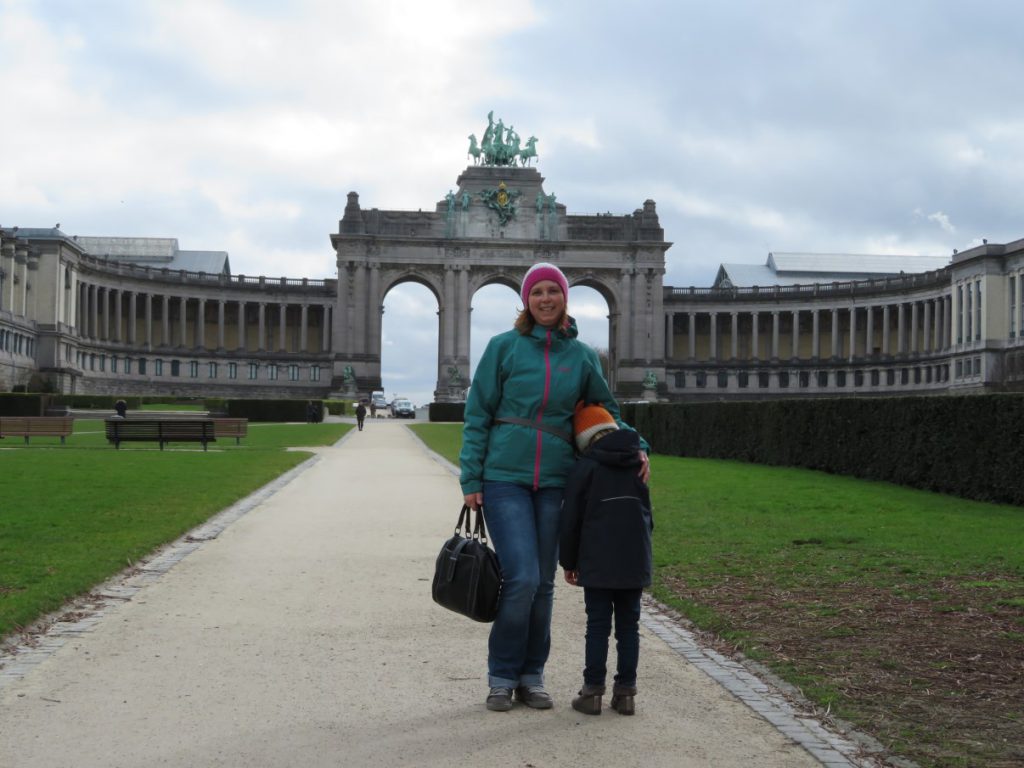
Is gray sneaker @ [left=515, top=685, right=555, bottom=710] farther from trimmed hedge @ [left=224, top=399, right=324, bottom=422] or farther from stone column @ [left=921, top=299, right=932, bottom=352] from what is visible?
stone column @ [left=921, top=299, right=932, bottom=352]

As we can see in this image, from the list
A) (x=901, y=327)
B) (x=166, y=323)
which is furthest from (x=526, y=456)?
(x=166, y=323)

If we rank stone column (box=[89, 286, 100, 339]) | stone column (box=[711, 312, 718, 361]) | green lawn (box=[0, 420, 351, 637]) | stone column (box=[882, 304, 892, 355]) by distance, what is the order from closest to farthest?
1. green lawn (box=[0, 420, 351, 637])
2. stone column (box=[89, 286, 100, 339])
3. stone column (box=[882, 304, 892, 355])
4. stone column (box=[711, 312, 718, 361])

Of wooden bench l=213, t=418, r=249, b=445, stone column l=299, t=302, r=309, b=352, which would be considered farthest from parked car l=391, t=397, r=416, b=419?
wooden bench l=213, t=418, r=249, b=445

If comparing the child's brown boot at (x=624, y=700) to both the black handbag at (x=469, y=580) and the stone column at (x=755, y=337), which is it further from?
the stone column at (x=755, y=337)

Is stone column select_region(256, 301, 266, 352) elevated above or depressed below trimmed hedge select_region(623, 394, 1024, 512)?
above

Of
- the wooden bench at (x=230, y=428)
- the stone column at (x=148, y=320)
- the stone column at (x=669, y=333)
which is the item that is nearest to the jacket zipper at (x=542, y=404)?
the wooden bench at (x=230, y=428)

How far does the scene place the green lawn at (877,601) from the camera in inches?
281

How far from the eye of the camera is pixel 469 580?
23.2 ft

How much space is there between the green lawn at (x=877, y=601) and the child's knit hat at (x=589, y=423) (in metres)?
2.32

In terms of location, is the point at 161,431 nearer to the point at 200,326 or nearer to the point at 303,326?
the point at 200,326

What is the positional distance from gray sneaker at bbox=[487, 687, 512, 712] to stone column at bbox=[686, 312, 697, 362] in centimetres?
11316

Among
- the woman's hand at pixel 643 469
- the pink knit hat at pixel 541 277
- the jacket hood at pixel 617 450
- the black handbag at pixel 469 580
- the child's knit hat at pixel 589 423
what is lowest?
the black handbag at pixel 469 580

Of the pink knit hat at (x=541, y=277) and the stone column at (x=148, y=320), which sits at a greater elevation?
the stone column at (x=148, y=320)

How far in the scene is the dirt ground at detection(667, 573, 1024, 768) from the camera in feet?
21.8
